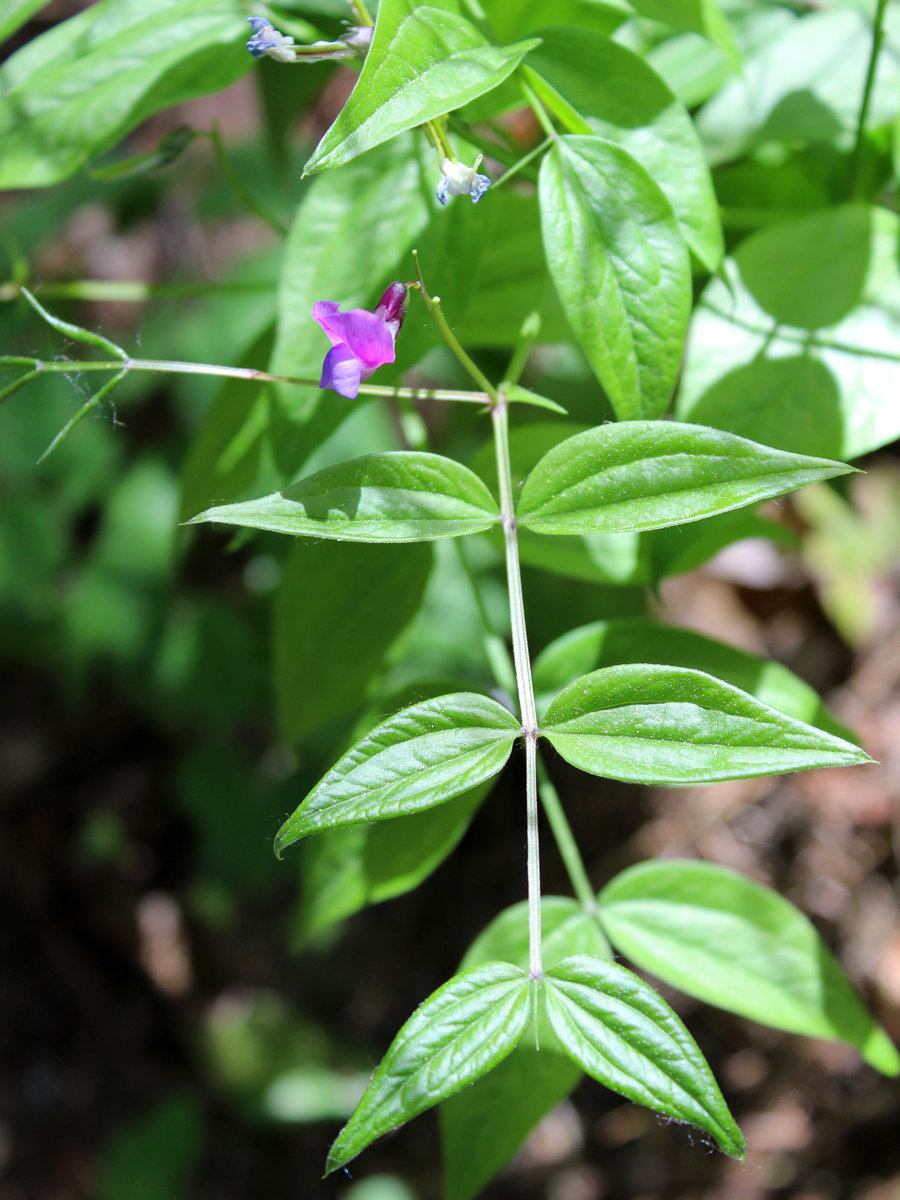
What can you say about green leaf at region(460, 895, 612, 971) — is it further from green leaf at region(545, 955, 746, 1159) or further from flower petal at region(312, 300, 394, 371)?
flower petal at region(312, 300, 394, 371)

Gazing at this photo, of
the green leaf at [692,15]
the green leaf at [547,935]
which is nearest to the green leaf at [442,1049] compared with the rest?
the green leaf at [547,935]

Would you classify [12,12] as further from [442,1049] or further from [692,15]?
[442,1049]

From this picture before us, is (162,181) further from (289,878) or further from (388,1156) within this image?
(388,1156)

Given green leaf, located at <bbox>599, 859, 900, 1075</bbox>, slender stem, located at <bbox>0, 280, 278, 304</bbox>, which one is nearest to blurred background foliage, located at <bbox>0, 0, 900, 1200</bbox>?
slender stem, located at <bbox>0, 280, 278, 304</bbox>

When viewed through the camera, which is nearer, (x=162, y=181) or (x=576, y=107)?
(x=576, y=107)

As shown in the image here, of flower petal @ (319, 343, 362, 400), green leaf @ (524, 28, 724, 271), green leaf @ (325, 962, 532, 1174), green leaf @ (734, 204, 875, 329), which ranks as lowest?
green leaf @ (325, 962, 532, 1174)

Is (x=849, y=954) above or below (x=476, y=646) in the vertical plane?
below

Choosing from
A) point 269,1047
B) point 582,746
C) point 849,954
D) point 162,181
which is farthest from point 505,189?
point 269,1047
